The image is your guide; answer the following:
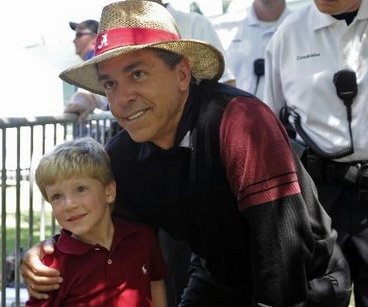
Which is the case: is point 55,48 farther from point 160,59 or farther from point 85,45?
point 160,59

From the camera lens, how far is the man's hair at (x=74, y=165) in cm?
291

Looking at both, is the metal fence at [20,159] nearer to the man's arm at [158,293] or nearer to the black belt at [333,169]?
the man's arm at [158,293]

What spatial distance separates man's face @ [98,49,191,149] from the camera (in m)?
2.73

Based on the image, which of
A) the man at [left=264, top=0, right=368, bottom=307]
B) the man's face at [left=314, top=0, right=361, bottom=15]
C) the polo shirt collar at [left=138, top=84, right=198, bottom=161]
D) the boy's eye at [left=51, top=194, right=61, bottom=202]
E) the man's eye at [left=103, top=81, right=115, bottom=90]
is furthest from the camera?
the man's face at [left=314, top=0, right=361, bottom=15]

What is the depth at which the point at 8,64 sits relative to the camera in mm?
16047

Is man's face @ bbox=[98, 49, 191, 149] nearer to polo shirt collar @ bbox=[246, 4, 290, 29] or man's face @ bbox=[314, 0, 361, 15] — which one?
man's face @ bbox=[314, 0, 361, 15]

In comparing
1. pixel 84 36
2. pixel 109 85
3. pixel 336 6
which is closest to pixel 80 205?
pixel 109 85

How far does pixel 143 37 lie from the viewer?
2748 millimetres

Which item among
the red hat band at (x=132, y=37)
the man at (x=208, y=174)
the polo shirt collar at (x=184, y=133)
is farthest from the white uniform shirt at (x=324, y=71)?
the red hat band at (x=132, y=37)

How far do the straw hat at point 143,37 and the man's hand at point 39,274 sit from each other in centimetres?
76

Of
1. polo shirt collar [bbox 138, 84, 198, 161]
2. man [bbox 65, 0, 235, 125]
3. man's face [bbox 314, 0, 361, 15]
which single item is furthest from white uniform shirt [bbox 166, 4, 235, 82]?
polo shirt collar [bbox 138, 84, 198, 161]

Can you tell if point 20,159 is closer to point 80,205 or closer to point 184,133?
point 80,205

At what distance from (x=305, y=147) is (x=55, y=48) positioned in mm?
9061

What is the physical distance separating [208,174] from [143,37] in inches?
22.6
